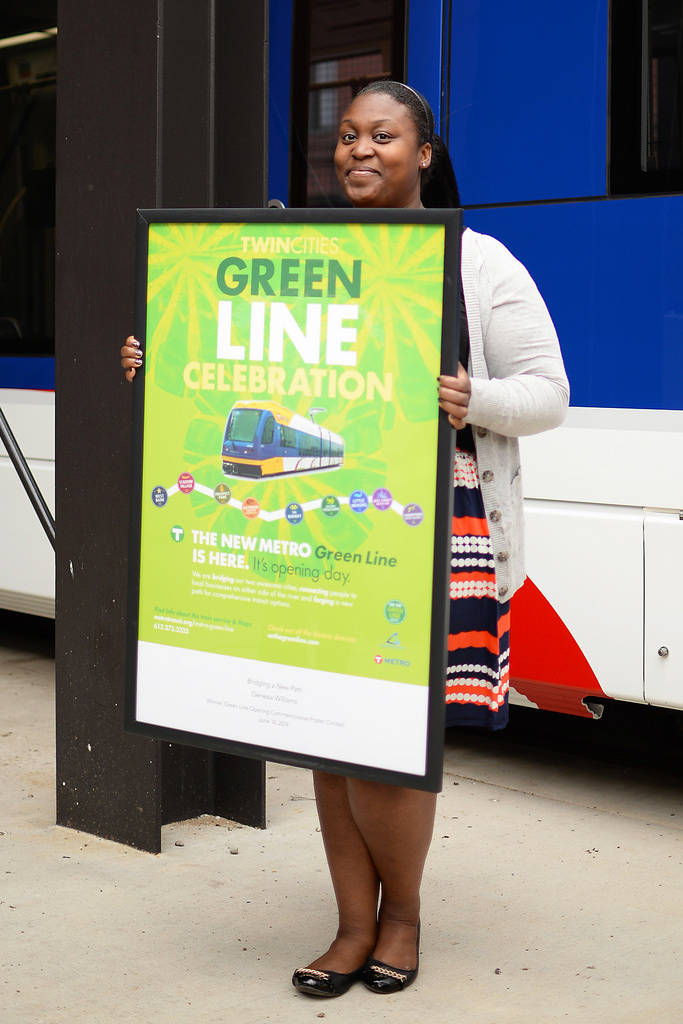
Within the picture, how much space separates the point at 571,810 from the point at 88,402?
1.97 meters

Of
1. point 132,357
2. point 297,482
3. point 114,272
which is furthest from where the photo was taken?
point 114,272

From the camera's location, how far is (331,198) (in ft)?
14.8

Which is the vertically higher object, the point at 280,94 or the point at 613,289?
the point at 280,94

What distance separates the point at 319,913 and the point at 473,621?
972mm

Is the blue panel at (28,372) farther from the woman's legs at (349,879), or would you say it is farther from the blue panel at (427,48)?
the woman's legs at (349,879)

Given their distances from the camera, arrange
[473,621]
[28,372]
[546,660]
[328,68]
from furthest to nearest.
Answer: [28,372], [328,68], [546,660], [473,621]

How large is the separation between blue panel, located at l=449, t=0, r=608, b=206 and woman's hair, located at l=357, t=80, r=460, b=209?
4.22ft

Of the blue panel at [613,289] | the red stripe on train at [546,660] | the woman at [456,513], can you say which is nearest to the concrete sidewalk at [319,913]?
the woman at [456,513]

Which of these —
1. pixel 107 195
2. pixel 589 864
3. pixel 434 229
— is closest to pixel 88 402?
pixel 107 195

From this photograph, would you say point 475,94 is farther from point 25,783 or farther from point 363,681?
point 25,783

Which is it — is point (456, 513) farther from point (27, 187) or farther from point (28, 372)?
point (27, 187)

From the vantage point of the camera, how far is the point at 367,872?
113 inches

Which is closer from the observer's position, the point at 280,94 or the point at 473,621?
the point at 473,621

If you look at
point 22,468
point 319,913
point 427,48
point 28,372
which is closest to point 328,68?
point 427,48
